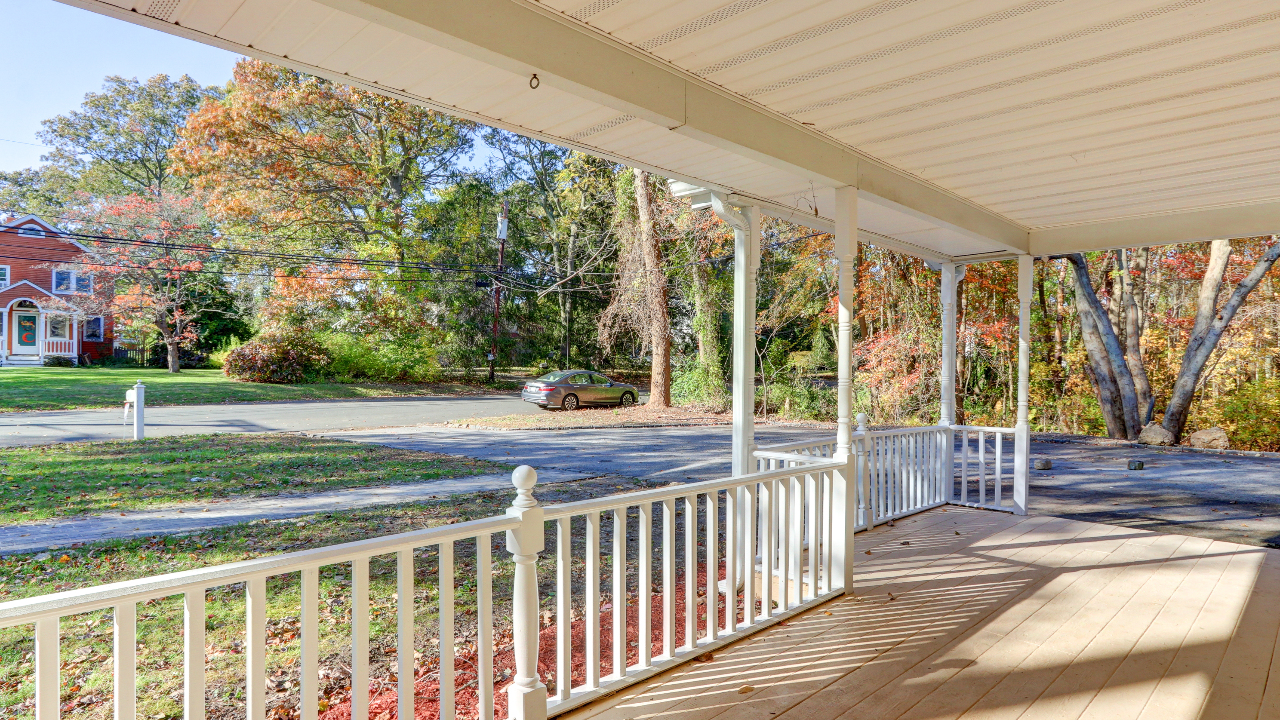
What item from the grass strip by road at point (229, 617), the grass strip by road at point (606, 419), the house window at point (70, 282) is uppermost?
the house window at point (70, 282)

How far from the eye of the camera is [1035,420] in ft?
46.4

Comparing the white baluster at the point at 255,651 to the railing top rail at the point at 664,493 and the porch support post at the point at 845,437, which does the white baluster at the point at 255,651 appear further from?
Answer: the porch support post at the point at 845,437

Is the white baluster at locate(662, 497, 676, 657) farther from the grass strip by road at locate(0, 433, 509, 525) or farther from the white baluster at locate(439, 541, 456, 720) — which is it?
the grass strip by road at locate(0, 433, 509, 525)

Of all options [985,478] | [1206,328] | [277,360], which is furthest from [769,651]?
[277,360]

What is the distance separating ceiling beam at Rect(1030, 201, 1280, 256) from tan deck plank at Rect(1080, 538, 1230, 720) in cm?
236

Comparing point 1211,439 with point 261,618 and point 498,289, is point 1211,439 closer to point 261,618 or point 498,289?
point 261,618

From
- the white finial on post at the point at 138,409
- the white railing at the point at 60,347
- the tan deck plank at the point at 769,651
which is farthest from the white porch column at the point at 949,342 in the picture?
the white railing at the point at 60,347

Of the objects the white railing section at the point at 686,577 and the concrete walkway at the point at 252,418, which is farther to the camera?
the concrete walkway at the point at 252,418

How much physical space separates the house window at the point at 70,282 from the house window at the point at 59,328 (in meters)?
0.89

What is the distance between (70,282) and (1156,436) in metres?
28.9

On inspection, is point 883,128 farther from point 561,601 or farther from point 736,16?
point 561,601

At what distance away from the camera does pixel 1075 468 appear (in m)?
8.65

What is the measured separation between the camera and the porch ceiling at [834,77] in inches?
78.0

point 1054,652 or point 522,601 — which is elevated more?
point 522,601
